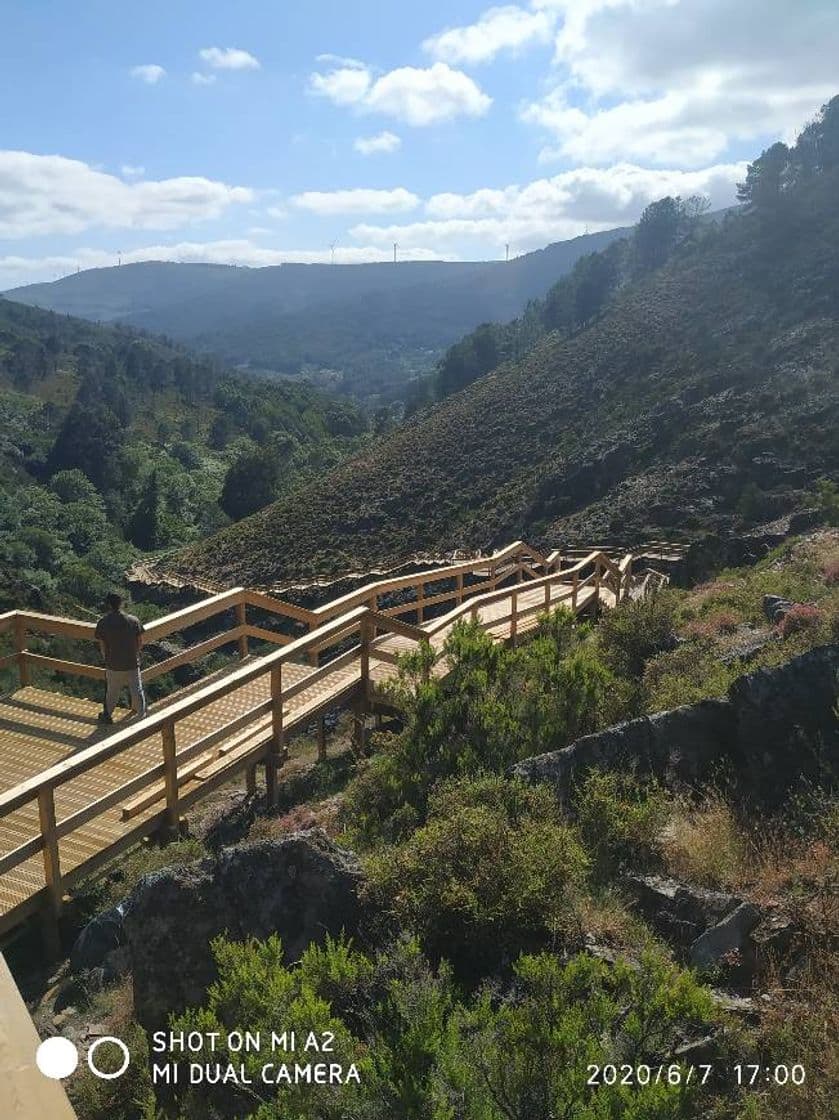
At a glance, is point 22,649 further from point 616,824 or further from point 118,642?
point 616,824

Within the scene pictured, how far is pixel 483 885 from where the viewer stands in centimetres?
344

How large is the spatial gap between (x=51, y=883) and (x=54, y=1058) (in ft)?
8.33

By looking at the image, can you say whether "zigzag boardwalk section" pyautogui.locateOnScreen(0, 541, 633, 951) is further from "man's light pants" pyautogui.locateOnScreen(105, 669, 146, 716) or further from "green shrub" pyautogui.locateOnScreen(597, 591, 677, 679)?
"green shrub" pyautogui.locateOnScreen(597, 591, 677, 679)

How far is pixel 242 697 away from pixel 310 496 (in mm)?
41580

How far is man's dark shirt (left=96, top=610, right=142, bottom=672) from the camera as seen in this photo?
24.1 feet

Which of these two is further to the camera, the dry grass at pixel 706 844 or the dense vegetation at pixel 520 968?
the dry grass at pixel 706 844

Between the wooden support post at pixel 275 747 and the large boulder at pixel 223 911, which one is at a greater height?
the large boulder at pixel 223 911

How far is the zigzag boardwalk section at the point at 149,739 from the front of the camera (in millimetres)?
4816

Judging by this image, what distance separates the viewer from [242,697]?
7.93 metres

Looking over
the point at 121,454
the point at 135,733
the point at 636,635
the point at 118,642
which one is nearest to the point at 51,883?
the point at 135,733

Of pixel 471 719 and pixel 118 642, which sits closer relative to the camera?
pixel 471 719

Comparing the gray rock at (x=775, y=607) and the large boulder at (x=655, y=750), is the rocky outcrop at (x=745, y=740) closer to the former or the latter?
the large boulder at (x=655, y=750)

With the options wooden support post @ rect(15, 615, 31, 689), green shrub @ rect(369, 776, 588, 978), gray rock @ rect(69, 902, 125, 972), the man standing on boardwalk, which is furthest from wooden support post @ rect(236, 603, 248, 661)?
green shrub @ rect(369, 776, 588, 978)

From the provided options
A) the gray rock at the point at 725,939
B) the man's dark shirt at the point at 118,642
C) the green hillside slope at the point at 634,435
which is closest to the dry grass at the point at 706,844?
the gray rock at the point at 725,939
